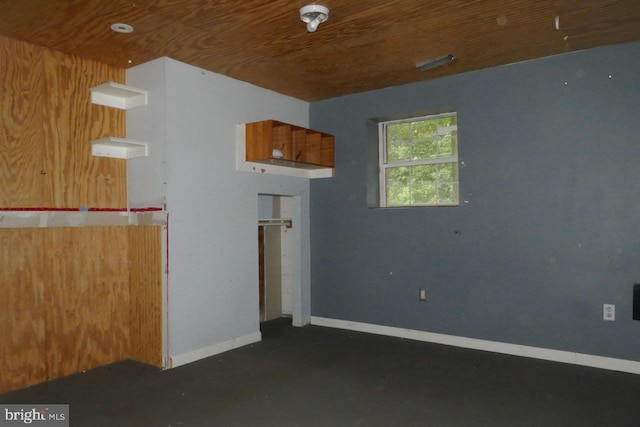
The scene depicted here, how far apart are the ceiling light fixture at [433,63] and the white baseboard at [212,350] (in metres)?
2.98

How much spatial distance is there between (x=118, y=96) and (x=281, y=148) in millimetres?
1502

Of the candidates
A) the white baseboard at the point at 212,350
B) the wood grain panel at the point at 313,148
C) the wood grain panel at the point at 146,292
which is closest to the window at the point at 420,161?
the wood grain panel at the point at 313,148

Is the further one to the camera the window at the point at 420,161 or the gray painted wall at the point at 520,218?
the window at the point at 420,161

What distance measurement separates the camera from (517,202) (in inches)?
156

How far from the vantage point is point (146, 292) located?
12.5ft

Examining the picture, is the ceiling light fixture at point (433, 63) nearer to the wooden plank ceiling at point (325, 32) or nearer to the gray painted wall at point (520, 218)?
the wooden plank ceiling at point (325, 32)

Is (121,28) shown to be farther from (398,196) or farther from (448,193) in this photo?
(448,193)

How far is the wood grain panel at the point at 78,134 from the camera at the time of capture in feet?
11.5

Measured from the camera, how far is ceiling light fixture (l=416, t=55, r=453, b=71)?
381 centimetres

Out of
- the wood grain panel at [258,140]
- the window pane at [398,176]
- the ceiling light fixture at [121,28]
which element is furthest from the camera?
the window pane at [398,176]

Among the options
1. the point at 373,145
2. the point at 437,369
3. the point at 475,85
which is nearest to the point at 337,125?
the point at 373,145

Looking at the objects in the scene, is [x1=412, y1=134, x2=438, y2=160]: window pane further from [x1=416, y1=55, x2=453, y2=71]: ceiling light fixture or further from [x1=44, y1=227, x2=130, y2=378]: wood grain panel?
[x1=44, y1=227, x2=130, y2=378]: wood grain panel

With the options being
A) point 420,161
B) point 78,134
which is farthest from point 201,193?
point 420,161

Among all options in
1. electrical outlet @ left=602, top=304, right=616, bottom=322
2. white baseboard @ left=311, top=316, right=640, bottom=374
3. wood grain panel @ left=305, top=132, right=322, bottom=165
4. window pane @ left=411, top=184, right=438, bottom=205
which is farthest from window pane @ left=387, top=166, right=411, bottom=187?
electrical outlet @ left=602, top=304, right=616, bottom=322
